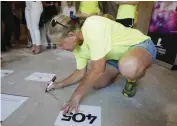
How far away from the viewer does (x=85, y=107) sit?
Answer: 1.15 m

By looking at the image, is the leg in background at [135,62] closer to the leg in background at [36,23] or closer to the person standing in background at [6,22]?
the leg in background at [36,23]

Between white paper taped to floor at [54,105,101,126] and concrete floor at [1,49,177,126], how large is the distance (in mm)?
31

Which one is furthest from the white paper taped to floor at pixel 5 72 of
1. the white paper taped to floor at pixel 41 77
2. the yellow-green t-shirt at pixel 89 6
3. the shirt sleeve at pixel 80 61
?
the yellow-green t-shirt at pixel 89 6

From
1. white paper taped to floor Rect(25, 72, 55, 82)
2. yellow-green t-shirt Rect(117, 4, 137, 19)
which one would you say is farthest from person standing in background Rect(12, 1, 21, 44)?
yellow-green t-shirt Rect(117, 4, 137, 19)

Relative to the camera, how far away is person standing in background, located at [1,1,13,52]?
2442mm

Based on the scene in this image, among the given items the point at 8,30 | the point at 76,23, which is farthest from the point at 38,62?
the point at 76,23

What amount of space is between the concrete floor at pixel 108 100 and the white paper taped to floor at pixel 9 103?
0.09 feet

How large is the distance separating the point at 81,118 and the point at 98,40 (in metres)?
0.41

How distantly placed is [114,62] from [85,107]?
0.42 meters

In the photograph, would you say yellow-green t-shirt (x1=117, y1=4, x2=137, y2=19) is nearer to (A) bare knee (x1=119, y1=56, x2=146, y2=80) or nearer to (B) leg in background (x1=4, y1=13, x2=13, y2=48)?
(A) bare knee (x1=119, y1=56, x2=146, y2=80)

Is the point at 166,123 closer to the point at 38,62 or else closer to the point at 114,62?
the point at 114,62

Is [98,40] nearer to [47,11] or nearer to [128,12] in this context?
[128,12]

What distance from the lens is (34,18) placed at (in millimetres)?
2412

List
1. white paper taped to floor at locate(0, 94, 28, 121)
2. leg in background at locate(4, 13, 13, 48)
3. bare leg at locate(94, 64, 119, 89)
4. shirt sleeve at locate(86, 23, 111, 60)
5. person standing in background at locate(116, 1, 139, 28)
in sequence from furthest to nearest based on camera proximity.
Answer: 1. leg in background at locate(4, 13, 13, 48)
2. person standing in background at locate(116, 1, 139, 28)
3. bare leg at locate(94, 64, 119, 89)
4. white paper taped to floor at locate(0, 94, 28, 121)
5. shirt sleeve at locate(86, 23, 111, 60)
